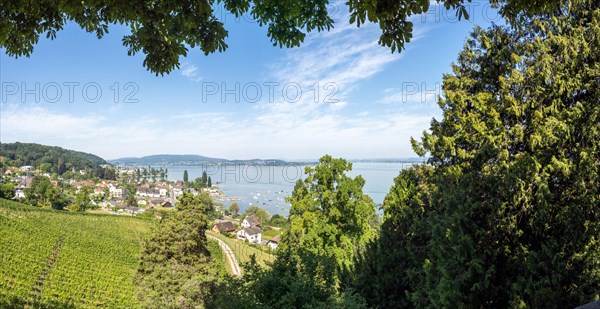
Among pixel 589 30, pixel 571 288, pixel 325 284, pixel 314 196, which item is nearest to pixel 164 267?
pixel 314 196

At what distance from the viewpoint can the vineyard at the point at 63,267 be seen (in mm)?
18078

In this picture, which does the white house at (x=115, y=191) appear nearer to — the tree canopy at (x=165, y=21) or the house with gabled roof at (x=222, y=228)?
the house with gabled roof at (x=222, y=228)

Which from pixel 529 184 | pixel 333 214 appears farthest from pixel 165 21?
pixel 333 214

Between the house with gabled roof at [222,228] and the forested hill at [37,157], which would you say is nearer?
the house with gabled roof at [222,228]

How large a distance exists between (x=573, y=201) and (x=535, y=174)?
3.02 feet

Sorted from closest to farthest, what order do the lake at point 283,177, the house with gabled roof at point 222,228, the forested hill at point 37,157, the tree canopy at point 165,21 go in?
the tree canopy at point 165,21 → the lake at point 283,177 → the house with gabled roof at point 222,228 → the forested hill at point 37,157

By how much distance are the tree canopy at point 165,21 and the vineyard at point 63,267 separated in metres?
10.9

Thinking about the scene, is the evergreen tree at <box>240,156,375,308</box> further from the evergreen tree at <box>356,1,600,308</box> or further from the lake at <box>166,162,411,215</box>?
the evergreen tree at <box>356,1,600,308</box>

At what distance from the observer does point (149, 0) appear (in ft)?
10.5

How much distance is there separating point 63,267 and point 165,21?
2671cm

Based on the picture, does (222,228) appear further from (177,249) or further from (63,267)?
(177,249)

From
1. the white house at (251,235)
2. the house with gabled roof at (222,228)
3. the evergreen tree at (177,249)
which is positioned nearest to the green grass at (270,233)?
the white house at (251,235)

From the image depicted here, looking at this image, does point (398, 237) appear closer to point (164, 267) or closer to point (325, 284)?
point (325, 284)

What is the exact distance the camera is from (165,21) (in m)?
2.93
